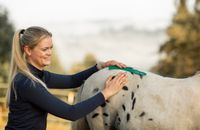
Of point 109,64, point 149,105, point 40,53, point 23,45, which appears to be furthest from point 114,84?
point 23,45

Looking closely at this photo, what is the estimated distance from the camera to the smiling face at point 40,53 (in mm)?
3648

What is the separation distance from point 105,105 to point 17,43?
3.28 feet

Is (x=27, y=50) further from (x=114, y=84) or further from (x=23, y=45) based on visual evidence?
(x=114, y=84)

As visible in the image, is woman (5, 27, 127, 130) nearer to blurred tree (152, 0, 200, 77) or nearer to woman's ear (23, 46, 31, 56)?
woman's ear (23, 46, 31, 56)

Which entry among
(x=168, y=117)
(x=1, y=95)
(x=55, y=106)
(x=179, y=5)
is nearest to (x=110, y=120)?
(x=168, y=117)

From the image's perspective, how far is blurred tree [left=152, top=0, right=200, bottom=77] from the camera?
29.1 m

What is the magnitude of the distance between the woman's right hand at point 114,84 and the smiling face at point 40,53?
503 millimetres

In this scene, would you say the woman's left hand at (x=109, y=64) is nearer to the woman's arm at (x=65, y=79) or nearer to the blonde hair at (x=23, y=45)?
the woman's arm at (x=65, y=79)

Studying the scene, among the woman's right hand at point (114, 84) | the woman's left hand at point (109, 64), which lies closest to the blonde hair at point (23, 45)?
the woman's right hand at point (114, 84)

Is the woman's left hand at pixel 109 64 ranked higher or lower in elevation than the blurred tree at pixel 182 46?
higher

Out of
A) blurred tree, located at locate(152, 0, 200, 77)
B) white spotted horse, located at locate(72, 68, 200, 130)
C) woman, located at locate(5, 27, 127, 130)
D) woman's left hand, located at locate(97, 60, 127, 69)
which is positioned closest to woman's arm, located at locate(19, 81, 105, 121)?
woman, located at locate(5, 27, 127, 130)

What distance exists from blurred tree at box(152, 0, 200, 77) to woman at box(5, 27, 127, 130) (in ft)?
81.6

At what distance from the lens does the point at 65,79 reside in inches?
174

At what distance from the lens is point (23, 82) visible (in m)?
3.59
